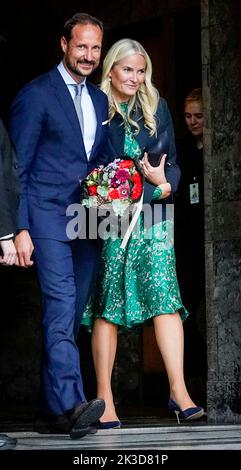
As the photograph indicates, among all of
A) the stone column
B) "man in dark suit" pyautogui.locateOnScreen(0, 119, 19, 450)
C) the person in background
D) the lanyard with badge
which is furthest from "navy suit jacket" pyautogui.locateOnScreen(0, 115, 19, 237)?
the lanyard with badge

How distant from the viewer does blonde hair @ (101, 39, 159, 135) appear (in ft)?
26.2

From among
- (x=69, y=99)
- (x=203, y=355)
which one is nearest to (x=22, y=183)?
(x=69, y=99)

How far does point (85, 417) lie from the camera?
675cm

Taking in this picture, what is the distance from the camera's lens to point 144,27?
37.1 feet

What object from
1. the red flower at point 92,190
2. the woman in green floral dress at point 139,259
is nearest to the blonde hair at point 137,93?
the woman in green floral dress at point 139,259

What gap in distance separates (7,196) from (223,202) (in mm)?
2816

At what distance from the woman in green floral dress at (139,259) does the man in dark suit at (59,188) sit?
0.42 meters

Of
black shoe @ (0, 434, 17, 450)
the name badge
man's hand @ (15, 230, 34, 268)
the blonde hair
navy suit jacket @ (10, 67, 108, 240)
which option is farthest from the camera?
the name badge

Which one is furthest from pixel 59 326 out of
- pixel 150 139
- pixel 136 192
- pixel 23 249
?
pixel 150 139

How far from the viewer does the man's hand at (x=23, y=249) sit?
7129mm

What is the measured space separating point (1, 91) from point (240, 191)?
3695mm

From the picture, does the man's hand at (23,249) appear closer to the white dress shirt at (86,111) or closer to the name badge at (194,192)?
the white dress shirt at (86,111)

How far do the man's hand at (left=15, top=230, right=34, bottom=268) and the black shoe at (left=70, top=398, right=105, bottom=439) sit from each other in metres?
0.85

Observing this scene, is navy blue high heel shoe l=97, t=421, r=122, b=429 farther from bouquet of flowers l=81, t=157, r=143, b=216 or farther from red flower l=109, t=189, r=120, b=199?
red flower l=109, t=189, r=120, b=199
